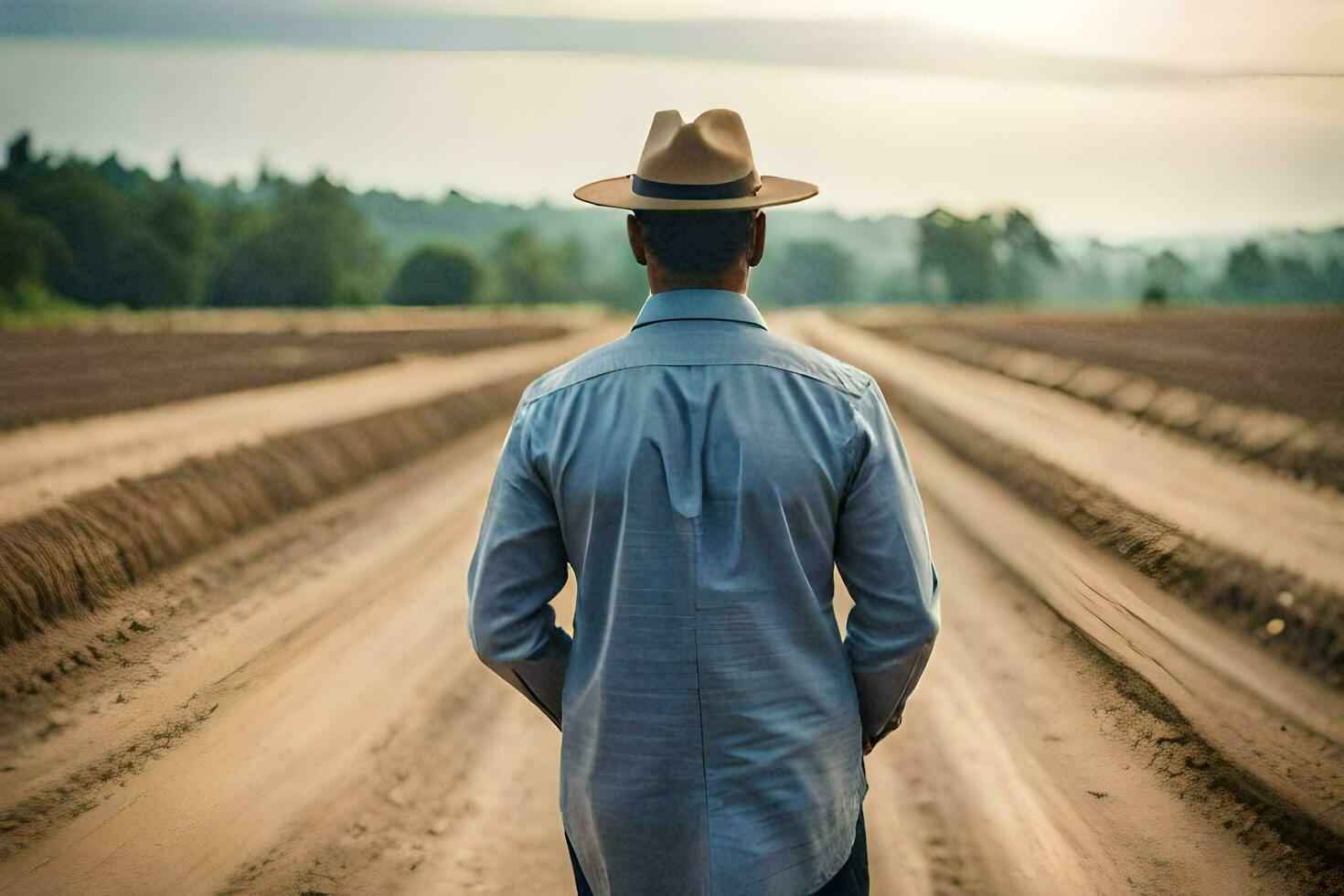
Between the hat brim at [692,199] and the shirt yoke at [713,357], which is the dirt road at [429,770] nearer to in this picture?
the shirt yoke at [713,357]

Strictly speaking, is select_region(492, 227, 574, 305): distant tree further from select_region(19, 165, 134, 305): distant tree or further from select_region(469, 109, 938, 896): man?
select_region(469, 109, 938, 896): man

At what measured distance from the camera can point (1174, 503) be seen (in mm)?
8414

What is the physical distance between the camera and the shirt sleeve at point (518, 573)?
1.86 metres

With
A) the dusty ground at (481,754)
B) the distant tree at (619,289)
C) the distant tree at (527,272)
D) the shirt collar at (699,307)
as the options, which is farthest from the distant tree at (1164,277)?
the shirt collar at (699,307)

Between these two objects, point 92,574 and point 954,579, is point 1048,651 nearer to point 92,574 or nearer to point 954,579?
point 954,579

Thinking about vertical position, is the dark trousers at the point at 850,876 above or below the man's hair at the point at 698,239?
below

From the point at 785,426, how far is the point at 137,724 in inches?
160

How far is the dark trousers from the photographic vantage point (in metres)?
1.95

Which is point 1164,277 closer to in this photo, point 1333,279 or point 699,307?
point 1333,279

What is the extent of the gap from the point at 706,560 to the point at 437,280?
89.7m

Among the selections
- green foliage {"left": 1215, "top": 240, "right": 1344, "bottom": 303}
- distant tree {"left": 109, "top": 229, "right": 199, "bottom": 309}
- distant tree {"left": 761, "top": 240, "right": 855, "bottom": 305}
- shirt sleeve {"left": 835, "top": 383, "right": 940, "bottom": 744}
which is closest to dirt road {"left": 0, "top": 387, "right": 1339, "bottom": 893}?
shirt sleeve {"left": 835, "top": 383, "right": 940, "bottom": 744}

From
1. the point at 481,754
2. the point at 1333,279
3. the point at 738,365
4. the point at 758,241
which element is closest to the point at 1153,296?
the point at 1333,279

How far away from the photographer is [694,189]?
185 cm

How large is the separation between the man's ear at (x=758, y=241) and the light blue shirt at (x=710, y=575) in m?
0.10
